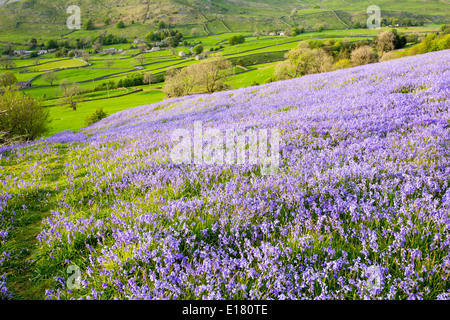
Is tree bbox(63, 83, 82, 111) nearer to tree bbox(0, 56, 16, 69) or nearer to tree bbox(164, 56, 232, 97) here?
tree bbox(164, 56, 232, 97)

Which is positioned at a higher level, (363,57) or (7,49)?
(7,49)

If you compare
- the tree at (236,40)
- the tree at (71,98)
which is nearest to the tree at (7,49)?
the tree at (71,98)

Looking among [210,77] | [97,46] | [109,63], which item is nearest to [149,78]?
[109,63]

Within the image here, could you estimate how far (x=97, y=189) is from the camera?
5.03m

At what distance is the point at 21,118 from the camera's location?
60.3ft

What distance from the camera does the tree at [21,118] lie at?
17000 millimetres

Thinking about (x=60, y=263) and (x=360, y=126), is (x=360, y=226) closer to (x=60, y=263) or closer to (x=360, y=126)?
(x=60, y=263)

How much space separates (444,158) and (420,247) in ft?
7.97

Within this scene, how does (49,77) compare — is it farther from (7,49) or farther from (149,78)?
(7,49)

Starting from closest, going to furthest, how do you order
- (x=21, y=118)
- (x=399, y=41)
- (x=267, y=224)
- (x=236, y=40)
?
(x=267, y=224) < (x=21, y=118) < (x=399, y=41) < (x=236, y=40)

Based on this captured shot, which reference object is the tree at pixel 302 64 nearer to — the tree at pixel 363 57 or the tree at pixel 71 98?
the tree at pixel 363 57

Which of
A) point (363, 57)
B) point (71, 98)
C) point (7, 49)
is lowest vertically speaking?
point (71, 98)
